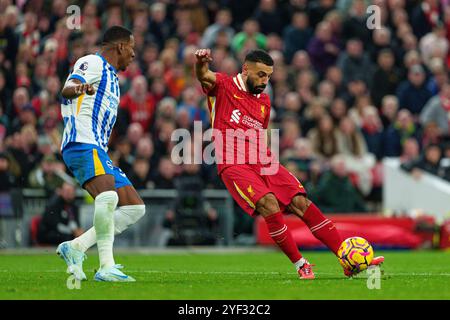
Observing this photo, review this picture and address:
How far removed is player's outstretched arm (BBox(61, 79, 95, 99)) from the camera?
11.4m

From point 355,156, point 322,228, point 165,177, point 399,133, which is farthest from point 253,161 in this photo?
point 399,133

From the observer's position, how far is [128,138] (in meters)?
23.6

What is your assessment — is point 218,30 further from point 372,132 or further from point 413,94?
point 413,94

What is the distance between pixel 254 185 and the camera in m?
12.8

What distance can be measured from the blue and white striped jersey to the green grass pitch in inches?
61.7

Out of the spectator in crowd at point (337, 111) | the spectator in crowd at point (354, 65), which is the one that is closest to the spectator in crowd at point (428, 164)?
the spectator in crowd at point (337, 111)

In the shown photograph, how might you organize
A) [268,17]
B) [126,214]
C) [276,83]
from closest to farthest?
[126,214]
[276,83]
[268,17]

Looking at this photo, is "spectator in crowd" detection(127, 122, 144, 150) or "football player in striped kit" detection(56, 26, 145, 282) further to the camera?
"spectator in crowd" detection(127, 122, 144, 150)

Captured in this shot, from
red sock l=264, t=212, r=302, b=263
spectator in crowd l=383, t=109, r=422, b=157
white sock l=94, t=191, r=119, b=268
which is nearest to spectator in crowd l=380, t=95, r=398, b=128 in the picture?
spectator in crowd l=383, t=109, r=422, b=157

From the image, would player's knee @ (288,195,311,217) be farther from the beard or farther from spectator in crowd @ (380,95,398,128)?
spectator in crowd @ (380,95,398,128)

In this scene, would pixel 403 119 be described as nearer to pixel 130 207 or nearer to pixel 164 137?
pixel 164 137

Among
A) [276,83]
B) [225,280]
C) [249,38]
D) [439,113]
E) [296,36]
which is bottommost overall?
[225,280]

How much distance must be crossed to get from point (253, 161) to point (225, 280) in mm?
1457

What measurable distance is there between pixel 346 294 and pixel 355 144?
14.1 metres
